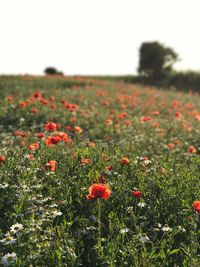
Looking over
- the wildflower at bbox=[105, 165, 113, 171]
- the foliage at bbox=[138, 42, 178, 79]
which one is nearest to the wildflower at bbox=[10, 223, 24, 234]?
the wildflower at bbox=[105, 165, 113, 171]

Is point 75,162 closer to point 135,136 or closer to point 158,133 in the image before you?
point 135,136

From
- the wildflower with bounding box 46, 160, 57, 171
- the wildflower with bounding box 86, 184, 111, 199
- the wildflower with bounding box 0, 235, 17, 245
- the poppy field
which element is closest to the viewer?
the wildflower with bounding box 0, 235, 17, 245

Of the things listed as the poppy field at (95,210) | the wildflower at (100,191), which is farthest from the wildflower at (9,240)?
the wildflower at (100,191)

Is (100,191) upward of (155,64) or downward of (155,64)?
upward

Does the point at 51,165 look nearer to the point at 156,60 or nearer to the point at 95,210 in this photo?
the point at 95,210

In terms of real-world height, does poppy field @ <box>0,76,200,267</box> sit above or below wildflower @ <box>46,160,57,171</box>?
below

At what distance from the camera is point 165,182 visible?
21.2 feet

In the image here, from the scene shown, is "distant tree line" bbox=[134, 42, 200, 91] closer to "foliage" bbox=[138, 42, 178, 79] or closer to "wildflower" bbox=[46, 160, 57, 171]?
"foliage" bbox=[138, 42, 178, 79]

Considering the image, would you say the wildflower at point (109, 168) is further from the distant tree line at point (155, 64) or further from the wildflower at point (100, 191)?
the distant tree line at point (155, 64)

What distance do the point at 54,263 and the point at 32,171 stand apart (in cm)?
190

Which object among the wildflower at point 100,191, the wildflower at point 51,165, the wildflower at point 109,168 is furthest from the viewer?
the wildflower at point 109,168

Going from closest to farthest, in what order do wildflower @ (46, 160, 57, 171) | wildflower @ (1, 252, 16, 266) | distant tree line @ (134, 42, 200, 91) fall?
wildflower @ (1, 252, 16, 266) → wildflower @ (46, 160, 57, 171) → distant tree line @ (134, 42, 200, 91)

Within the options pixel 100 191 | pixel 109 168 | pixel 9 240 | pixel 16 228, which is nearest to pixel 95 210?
pixel 100 191

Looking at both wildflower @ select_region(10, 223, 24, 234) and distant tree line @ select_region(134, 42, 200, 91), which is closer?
wildflower @ select_region(10, 223, 24, 234)
